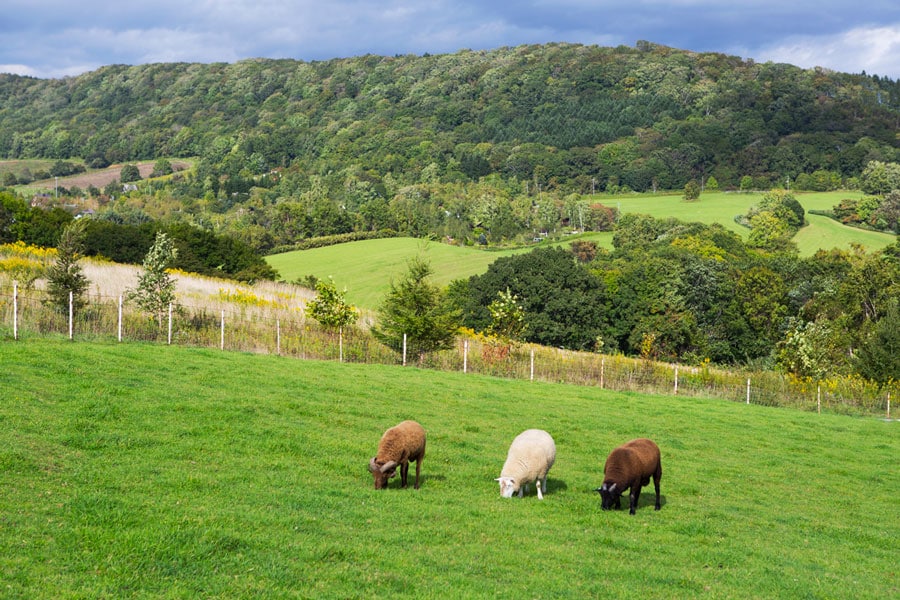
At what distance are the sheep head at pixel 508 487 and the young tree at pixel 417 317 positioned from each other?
24.0 metres

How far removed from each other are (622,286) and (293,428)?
74312 millimetres

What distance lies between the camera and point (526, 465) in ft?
50.1

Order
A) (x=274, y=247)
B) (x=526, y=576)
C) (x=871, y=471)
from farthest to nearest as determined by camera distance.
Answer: (x=274, y=247) < (x=871, y=471) < (x=526, y=576)

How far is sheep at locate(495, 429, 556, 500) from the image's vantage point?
15180 millimetres

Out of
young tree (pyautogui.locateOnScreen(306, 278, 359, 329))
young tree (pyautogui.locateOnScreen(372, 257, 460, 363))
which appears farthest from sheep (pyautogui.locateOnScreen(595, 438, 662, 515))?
young tree (pyautogui.locateOnScreen(306, 278, 359, 329))

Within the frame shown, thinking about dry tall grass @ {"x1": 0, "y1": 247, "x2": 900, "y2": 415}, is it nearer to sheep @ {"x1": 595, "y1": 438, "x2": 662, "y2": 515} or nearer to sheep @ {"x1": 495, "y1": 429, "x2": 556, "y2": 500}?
sheep @ {"x1": 495, "y1": 429, "x2": 556, "y2": 500}

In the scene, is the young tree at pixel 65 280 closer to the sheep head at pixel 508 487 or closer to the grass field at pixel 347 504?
the grass field at pixel 347 504

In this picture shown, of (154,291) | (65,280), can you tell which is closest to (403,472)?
(65,280)

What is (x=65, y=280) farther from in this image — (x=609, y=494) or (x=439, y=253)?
(x=439, y=253)

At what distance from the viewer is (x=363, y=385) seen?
1061 inches

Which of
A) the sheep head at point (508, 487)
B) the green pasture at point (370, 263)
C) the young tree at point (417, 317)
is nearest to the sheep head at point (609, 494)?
the sheep head at point (508, 487)

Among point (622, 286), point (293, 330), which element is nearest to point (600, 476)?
point (293, 330)

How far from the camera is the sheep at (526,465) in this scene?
1518 centimetres

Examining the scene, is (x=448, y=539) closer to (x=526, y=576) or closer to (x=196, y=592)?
(x=526, y=576)
